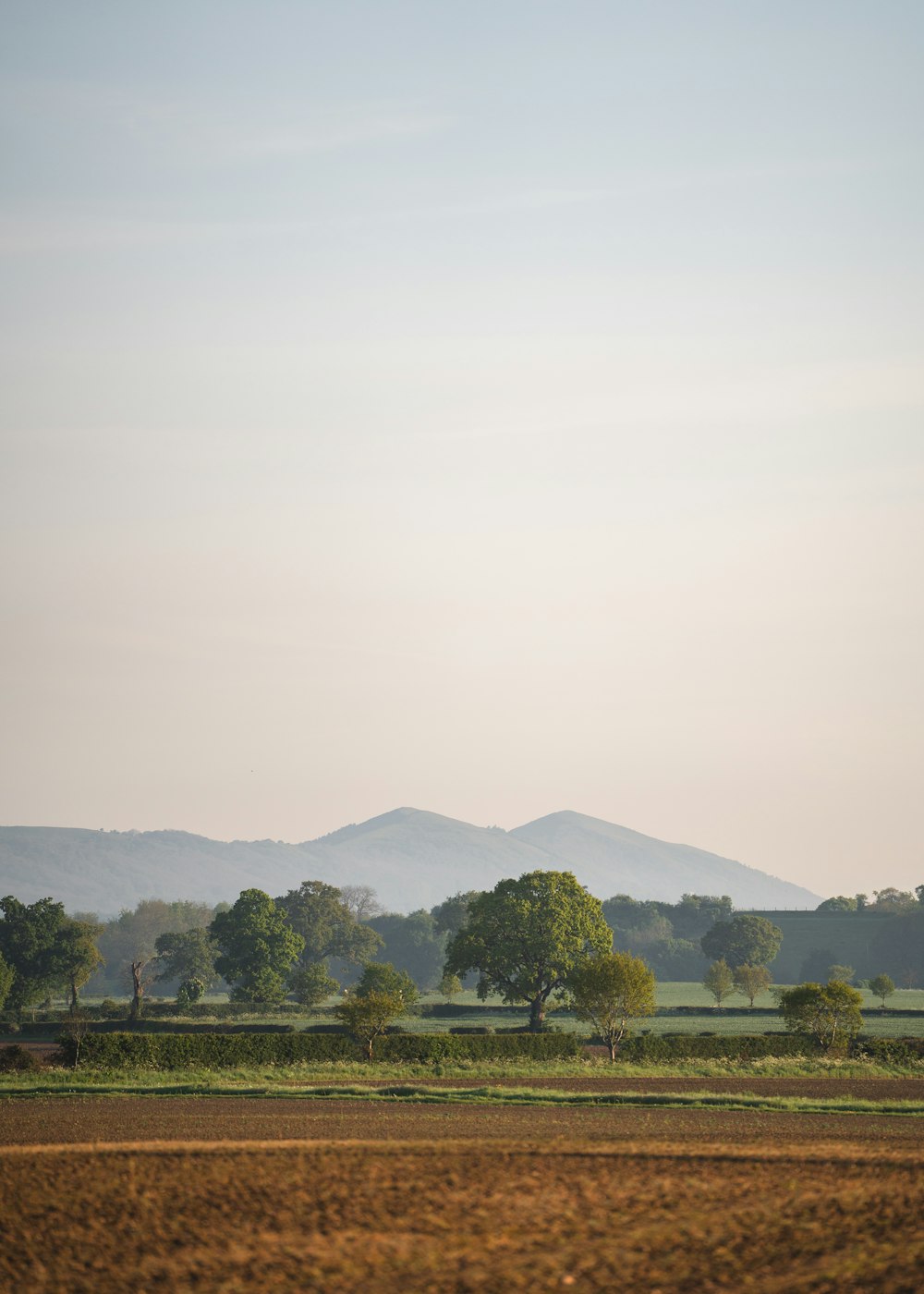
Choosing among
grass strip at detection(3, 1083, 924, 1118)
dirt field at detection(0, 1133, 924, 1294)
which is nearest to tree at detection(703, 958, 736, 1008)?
grass strip at detection(3, 1083, 924, 1118)

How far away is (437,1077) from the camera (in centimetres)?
5578

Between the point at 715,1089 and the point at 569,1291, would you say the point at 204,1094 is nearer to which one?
the point at 715,1089

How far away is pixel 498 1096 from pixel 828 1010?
80.5ft

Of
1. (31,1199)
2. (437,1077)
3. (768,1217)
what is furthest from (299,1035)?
(768,1217)

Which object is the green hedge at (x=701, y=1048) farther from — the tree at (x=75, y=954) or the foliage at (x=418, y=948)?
the foliage at (x=418, y=948)

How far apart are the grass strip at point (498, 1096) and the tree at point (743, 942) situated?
113 metres

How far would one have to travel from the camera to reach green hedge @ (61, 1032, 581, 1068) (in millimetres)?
53156

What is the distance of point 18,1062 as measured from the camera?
5250 cm

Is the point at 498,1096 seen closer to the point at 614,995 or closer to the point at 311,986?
the point at 614,995

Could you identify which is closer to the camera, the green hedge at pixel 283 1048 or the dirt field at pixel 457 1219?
the dirt field at pixel 457 1219

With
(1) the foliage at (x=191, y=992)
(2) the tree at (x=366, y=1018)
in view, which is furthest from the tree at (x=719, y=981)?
(2) the tree at (x=366, y=1018)

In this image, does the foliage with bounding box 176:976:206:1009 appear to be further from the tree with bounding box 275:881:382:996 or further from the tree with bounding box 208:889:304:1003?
the tree with bounding box 275:881:382:996

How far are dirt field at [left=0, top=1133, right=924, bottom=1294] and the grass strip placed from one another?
14.9 metres

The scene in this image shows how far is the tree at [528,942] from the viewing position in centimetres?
8294
